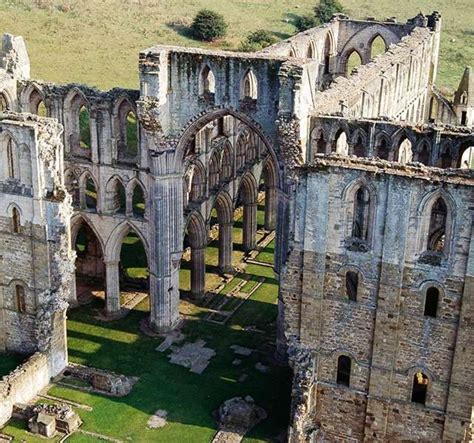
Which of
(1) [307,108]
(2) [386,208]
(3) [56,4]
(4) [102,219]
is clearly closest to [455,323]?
(2) [386,208]

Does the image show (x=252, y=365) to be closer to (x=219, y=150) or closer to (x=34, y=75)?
(x=219, y=150)

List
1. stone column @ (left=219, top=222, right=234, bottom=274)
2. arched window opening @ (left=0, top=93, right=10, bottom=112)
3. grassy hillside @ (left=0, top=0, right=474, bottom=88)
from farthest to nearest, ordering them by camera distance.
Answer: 1. grassy hillside @ (left=0, top=0, right=474, bottom=88)
2. stone column @ (left=219, top=222, right=234, bottom=274)
3. arched window opening @ (left=0, top=93, right=10, bottom=112)

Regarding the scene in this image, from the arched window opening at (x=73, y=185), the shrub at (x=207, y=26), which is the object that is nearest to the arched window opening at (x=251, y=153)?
the arched window opening at (x=73, y=185)

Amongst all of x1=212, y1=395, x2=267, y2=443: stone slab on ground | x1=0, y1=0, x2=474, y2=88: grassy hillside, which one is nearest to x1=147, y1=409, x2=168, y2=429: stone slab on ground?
x1=212, y1=395, x2=267, y2=443: stone slab on ground

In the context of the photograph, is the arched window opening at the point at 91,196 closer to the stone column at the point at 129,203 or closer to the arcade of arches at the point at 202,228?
the arcade of arches at the point at 202,228

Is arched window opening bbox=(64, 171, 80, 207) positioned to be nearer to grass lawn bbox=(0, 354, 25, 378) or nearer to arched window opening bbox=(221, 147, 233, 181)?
arched window opening bbox=(221, 147, 233, 181)
